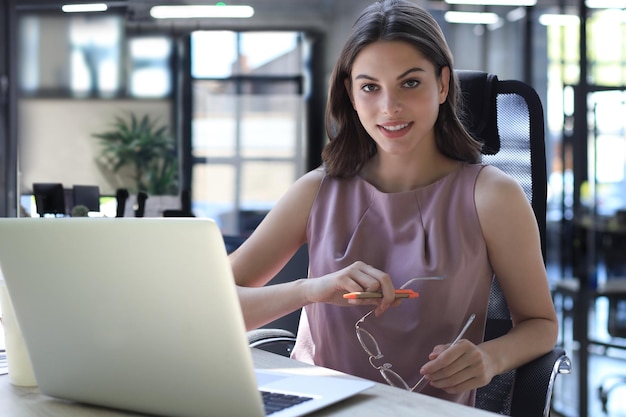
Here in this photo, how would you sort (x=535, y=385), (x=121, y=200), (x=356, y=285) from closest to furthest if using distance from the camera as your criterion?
(x=356, y=285), (x=535, y=385), (x=121, y=200)

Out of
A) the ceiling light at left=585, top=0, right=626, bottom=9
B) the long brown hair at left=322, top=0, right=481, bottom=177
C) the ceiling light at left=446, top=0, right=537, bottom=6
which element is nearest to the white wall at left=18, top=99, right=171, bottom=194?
the long brown hair at left=322, top=0, right=481, bottom=177

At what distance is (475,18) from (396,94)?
470cm

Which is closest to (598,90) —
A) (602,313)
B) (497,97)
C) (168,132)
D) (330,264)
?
(602,313)

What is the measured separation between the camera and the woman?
1.59 m

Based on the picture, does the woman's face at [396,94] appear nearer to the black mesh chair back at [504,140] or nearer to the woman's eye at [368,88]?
the woman's eye at [368,88]

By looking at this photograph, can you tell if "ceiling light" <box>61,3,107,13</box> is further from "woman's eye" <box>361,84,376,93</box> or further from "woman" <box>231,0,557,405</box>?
"woman's eye" <box>361,84,376,93</box>

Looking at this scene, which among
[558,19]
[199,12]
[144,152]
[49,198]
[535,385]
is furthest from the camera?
[558,19]

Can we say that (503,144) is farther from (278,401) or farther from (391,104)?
(278,401)

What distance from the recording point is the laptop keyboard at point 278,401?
946 mm

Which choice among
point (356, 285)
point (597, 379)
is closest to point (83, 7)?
point (356, 285)

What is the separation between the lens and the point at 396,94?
162cm

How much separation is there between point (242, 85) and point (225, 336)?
12.6 ft

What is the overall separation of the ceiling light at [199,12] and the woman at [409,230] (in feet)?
7.65

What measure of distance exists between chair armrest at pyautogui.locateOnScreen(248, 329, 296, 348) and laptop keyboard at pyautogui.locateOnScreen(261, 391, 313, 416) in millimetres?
568
